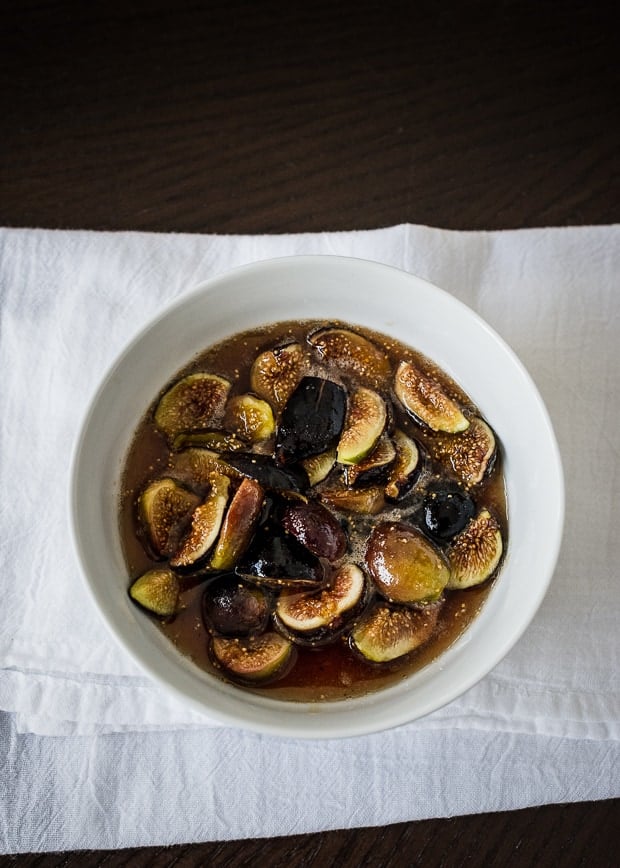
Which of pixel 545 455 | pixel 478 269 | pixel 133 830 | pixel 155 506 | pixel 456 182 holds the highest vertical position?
pixel 456 182

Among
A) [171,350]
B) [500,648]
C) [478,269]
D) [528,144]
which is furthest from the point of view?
[528,144]

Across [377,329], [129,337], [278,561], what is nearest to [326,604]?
[278,561]

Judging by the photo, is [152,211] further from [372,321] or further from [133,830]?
[133,830]

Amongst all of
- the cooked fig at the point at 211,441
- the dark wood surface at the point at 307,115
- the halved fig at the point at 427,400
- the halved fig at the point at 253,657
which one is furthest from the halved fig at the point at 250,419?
the dark wood surface at the point at 307,115

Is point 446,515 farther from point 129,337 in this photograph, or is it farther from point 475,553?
point 129,337

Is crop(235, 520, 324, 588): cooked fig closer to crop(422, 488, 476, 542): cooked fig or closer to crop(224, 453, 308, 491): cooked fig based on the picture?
crop(224, 453, 308, 491): cooked fig

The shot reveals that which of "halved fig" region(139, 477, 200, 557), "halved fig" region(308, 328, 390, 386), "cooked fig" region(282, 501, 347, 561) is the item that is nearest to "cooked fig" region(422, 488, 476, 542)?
"cooked fig" region(282, 501, 347, 561)

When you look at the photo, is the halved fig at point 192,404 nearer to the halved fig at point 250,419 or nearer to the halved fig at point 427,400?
the halved fig at point 250,419

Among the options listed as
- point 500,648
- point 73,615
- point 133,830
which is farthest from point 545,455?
point 133,830
